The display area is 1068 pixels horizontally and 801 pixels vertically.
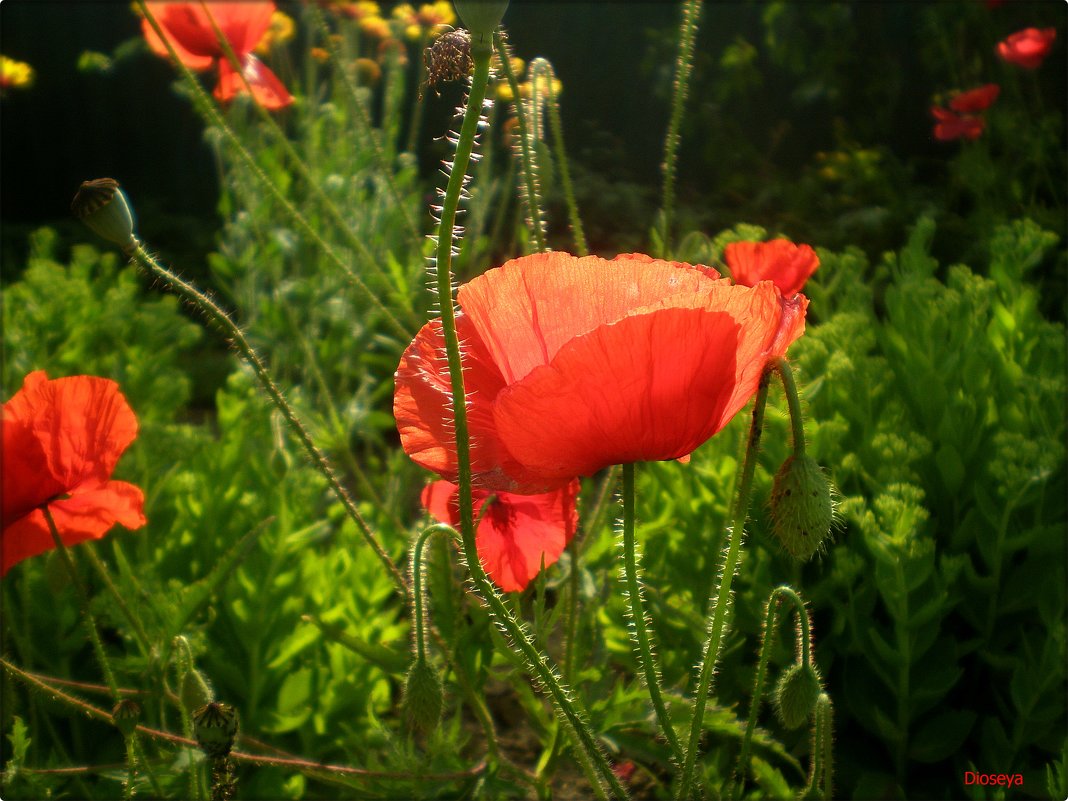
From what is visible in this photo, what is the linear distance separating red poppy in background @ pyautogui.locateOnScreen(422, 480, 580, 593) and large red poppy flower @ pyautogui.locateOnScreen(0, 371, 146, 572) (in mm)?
358

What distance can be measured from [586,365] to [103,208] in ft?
1.61

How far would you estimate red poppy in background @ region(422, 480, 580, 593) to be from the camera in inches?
41.1

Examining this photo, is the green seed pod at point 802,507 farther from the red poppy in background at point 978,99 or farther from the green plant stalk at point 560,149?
the red poppy in background at point 978,99

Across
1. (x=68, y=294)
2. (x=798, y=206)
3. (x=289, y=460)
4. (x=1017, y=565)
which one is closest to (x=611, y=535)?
(x=1017, y=565)

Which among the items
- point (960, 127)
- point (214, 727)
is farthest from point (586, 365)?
point (960, 127)

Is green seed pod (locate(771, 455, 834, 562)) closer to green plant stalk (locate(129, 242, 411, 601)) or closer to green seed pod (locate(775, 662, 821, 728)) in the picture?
green seed pod (locate(775, 662, 821, 728))

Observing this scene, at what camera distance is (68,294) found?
89.5 inches

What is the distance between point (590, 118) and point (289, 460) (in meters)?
5.20

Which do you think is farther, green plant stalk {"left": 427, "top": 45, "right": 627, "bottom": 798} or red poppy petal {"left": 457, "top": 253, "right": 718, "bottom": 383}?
red poppy petal {"left": 457, "top": 253, "right": 718, "bottom": 383}

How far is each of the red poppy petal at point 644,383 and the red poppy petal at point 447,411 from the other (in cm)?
4

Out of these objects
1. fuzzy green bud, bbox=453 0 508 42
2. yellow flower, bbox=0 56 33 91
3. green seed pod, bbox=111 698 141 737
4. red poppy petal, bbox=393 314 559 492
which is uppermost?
fuzzy green bud, bbox=453 0 508 42

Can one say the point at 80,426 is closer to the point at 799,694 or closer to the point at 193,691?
the point at 193,691

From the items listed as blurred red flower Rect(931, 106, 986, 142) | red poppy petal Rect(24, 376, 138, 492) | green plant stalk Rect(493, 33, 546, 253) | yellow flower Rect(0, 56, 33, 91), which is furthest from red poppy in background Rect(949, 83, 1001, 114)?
red poppy petal Rect(24, 376, 138, 492)

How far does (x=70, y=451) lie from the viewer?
110 centimetres
